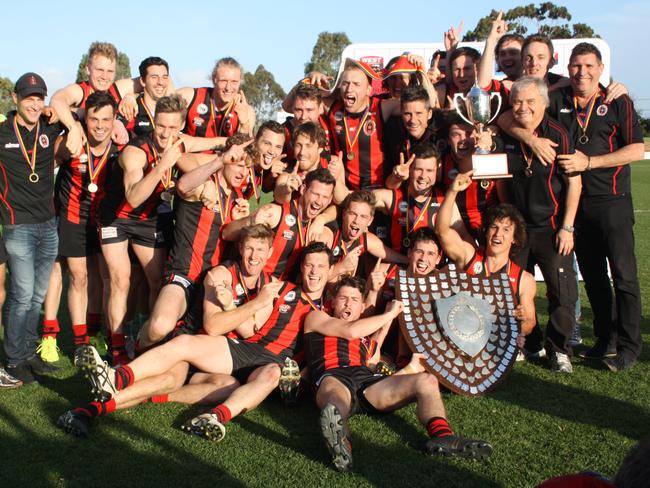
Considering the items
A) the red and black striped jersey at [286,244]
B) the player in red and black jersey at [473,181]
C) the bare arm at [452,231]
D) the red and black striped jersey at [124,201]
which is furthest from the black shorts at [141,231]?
the player in red and black jersey at [473,181]

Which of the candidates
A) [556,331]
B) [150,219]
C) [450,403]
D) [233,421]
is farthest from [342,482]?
[150,219]

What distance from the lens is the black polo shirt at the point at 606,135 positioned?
5.54m

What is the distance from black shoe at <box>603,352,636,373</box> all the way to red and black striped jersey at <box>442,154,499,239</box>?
1.44 meters

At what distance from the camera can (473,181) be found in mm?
5816

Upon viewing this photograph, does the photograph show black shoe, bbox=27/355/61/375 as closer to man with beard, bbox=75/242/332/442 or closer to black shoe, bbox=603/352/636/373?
man with beard, bbox=75/242/332/442

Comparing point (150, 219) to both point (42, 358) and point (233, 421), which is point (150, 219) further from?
point (233, 421)

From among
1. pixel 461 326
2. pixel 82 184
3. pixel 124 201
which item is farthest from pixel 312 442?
pixel 82 184

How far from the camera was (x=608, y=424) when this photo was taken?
4.38 meters

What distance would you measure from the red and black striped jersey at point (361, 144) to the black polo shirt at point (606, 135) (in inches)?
59.1

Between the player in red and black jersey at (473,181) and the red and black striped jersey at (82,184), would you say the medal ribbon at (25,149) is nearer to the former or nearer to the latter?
the red and black striped jersey at (82,184)

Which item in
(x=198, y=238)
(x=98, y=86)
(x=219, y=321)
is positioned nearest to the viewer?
(x=219, y=321)

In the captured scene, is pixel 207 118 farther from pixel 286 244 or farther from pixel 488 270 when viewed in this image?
pixel 488 270

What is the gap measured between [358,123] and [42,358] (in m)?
3.25

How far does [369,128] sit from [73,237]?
104 inches
